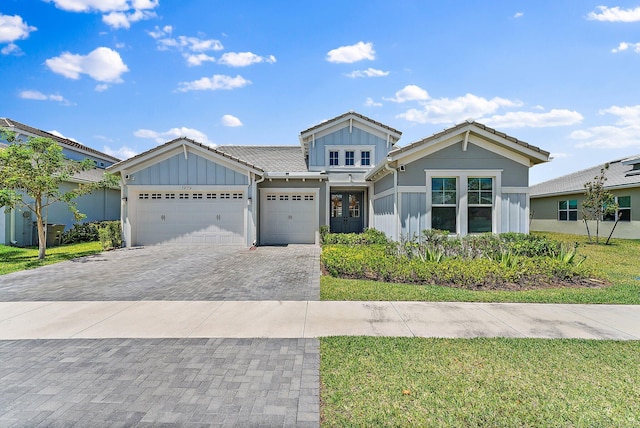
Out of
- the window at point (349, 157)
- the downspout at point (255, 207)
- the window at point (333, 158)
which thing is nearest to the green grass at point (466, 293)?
the downspout at point (255, 207)

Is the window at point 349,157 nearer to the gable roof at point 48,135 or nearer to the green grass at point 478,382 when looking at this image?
the green grass at point 478,382

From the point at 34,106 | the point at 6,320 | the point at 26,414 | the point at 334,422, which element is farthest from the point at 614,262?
the point at 34,106

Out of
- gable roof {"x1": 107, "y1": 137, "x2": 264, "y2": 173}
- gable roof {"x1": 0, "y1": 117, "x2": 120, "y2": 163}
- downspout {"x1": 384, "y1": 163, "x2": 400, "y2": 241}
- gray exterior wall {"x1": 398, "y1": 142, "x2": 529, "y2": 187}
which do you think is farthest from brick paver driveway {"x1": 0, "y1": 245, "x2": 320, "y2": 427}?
gable roof {"x1": 0, "y1": 117, "x2": 120, "y2": 163}

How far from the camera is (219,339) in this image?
14.2 ft

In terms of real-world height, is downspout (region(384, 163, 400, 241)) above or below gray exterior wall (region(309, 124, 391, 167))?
below

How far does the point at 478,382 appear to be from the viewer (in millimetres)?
3188

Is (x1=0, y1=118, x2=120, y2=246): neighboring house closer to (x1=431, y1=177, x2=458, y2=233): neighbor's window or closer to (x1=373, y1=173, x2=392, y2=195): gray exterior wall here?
(x1=373, y1=173, x2=392, y2=195): gray exterior wall

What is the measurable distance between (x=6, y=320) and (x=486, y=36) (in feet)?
44.4

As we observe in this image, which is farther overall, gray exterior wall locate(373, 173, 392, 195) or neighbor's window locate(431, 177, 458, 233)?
gray exterior wall locate(373, 173, 392, 195)

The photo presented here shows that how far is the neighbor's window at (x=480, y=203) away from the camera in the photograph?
10531 millimetres

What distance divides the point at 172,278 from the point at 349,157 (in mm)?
11241

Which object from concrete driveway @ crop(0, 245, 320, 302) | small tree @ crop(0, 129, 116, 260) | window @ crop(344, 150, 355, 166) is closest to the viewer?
concrete driveway @ crop(0, 245, 320, 302)

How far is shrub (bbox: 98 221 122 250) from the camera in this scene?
12.8 m

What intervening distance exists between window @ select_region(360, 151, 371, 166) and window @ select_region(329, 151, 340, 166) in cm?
127
